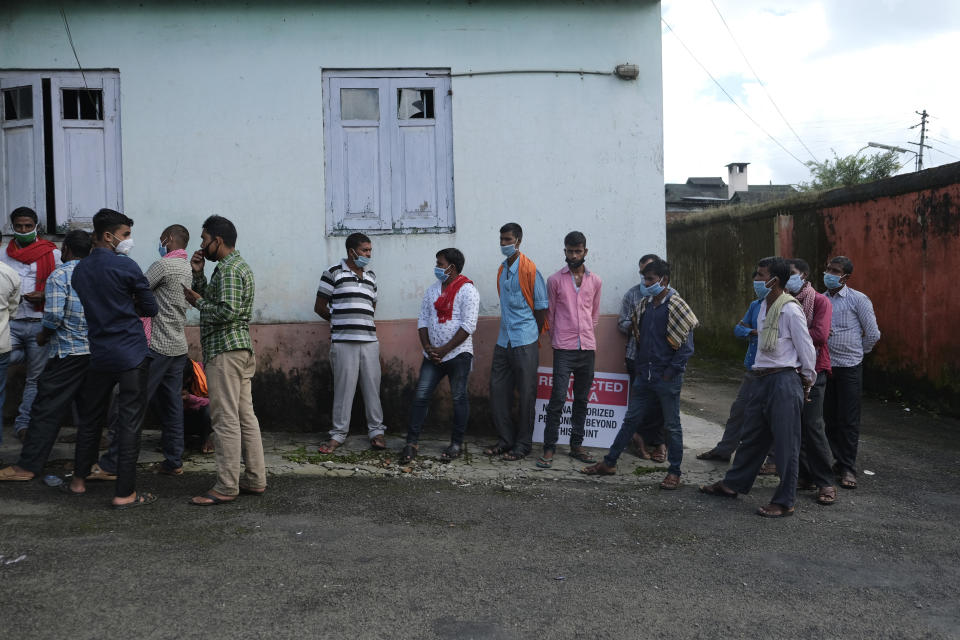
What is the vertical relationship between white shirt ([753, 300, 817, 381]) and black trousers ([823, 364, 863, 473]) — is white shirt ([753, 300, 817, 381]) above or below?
above

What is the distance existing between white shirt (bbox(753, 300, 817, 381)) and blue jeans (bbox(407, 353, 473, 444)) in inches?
95.1

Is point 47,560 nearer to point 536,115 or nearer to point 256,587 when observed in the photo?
point 256,587

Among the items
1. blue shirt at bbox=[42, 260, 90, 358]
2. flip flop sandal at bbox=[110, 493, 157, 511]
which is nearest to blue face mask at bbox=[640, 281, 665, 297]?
flip flop sandal at bbox=[110, 493, 157, 511]

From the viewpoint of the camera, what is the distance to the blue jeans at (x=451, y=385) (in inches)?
247

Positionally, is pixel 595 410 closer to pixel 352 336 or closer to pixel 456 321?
pixel 456 321

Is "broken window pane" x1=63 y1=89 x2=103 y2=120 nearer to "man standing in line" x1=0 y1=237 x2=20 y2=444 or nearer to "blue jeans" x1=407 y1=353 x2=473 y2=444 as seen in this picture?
"man standing in line" x1=0 y1=237 x2=20 y2=444

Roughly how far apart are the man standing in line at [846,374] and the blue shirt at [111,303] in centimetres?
513

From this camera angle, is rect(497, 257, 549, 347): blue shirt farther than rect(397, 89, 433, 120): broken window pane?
No

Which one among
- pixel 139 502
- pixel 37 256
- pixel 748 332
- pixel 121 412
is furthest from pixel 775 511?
pixel 37 256

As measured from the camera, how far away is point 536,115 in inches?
284

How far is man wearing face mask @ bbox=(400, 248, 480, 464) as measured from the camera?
20.4 ft

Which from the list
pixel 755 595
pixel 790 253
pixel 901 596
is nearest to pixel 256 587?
pixel 755 595

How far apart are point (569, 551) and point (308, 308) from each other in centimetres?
386

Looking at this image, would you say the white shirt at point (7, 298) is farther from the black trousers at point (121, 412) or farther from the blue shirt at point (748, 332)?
the blue shirt at point (748, 332)
